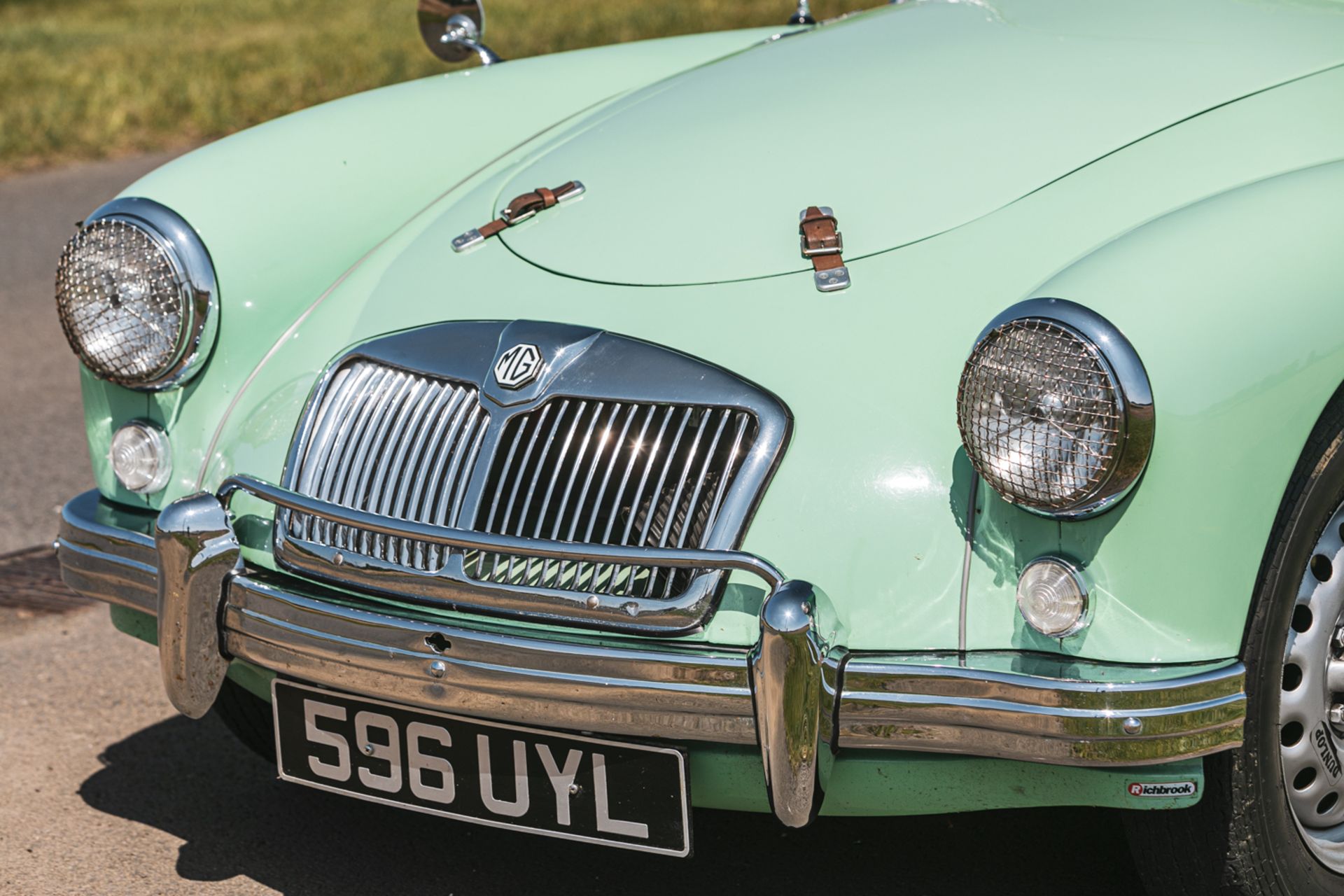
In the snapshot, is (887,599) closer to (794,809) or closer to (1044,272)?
(794,809)

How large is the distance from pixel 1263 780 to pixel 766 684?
0.65 meters

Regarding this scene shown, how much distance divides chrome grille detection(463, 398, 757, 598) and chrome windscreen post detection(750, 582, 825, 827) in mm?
Answer: 191

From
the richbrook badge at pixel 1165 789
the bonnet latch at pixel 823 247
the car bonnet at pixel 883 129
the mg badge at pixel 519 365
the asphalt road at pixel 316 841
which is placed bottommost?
the asphalt road at pixel 316 841

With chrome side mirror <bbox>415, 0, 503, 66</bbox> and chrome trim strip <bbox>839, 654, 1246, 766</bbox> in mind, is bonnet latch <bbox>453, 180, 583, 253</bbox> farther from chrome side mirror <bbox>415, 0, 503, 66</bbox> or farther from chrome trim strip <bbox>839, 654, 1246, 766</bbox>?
chrome trim strip <bbox>839, 654, 1246, 766</bbox>

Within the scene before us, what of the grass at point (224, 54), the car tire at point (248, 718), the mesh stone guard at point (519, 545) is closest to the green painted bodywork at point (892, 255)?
the mesh stone guard at point (519, 545)

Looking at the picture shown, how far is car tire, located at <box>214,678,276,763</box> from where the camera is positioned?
2.86 meters

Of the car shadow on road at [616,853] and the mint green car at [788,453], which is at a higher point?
the mint green car at [788,453]

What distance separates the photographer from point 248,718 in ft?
9.51

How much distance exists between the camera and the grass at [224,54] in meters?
9.16

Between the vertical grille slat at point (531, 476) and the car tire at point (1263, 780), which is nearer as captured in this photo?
the car tire at point (1263, 780)

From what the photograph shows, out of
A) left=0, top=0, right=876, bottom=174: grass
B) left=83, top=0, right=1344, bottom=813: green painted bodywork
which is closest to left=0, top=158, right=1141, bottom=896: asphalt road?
left=83, top=0, right=1344, bottom=813: green painted bodywork

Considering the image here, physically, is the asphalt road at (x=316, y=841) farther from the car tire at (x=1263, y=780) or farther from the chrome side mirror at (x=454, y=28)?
the chrome side mirror at (x=454, y=28)

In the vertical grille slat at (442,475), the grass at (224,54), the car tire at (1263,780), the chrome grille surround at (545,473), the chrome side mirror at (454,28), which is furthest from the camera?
the grass at (224,54)

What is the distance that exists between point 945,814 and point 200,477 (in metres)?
1.31
